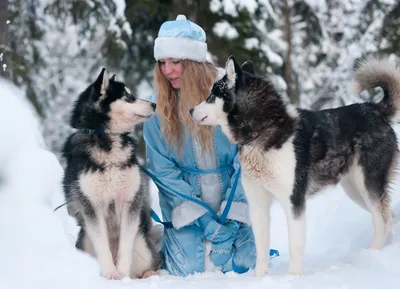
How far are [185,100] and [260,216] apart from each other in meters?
0.98

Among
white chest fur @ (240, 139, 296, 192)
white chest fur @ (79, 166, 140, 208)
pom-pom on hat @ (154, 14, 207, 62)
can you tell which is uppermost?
pom-pom on hat @ (154, 14, 207, 62)

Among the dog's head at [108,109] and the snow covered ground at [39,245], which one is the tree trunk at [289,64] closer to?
the dog's head at [108,109]

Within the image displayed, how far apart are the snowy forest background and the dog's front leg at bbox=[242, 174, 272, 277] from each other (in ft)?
11.1

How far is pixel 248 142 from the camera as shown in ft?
9.59

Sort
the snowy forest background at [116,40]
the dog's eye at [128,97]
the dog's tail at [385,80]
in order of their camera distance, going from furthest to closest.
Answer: the snowy forest background at [116,40], the dog's tail at [385,80], the dog's eye at [128,97]

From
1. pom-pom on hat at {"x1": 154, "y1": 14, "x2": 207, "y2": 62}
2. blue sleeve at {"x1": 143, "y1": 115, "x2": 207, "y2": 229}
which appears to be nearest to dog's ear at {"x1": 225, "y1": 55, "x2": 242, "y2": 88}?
pom-pom on hat at {"x1": 154, "y1": 14, "x2": 207, "y2": 62}

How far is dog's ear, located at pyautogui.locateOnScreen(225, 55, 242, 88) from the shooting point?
2.86 metres

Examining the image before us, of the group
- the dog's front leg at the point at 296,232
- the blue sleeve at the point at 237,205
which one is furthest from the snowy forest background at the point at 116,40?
the dog's front leg at the point at 296,232

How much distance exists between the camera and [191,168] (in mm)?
3684

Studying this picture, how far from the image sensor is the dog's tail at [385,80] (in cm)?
335

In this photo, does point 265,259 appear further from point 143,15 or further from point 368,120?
Result: point 143,15

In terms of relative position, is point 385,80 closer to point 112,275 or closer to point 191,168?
point 191,168

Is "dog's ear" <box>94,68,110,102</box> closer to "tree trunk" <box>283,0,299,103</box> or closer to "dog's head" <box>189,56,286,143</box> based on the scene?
"dog's head" <box>189,56,286,143</box>

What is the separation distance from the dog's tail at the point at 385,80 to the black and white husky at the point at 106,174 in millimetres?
1401
